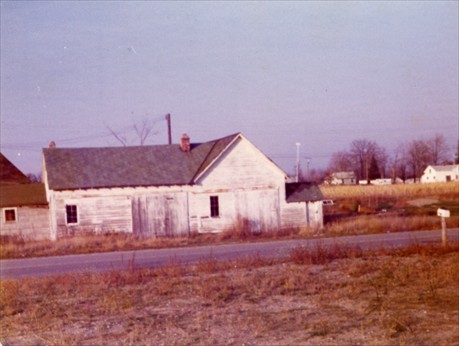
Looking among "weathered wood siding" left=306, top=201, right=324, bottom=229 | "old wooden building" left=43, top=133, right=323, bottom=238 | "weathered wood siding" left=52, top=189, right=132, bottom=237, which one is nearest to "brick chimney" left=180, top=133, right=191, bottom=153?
"old wooden building" left=43, top=133, right=323, bottom=238

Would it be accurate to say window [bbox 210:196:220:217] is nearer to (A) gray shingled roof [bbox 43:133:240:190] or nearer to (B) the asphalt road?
(A) gray shingled roof [bbox 43:133:240:190]

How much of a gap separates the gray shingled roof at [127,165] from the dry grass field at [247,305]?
15372mm

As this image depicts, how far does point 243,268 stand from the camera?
15.2 meters

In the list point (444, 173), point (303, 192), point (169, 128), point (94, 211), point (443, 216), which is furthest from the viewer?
point (444, 173)

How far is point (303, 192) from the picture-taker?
1220 inches

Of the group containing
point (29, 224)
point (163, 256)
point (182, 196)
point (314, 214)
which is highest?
point (182, 196)

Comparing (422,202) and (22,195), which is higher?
(22,195)

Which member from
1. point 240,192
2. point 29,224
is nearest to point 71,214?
point 29,224

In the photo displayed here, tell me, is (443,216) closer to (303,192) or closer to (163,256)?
(163,256)

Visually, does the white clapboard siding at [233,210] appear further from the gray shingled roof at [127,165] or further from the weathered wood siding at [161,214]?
the gray shingled roof at [127,165]

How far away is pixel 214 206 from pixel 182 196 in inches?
71.2

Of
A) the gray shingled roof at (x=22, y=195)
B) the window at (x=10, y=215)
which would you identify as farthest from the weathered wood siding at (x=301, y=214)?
the window at (x=10, y=215)

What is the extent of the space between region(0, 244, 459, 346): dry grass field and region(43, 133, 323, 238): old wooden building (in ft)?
47.4

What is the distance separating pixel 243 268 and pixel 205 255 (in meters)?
4.56
